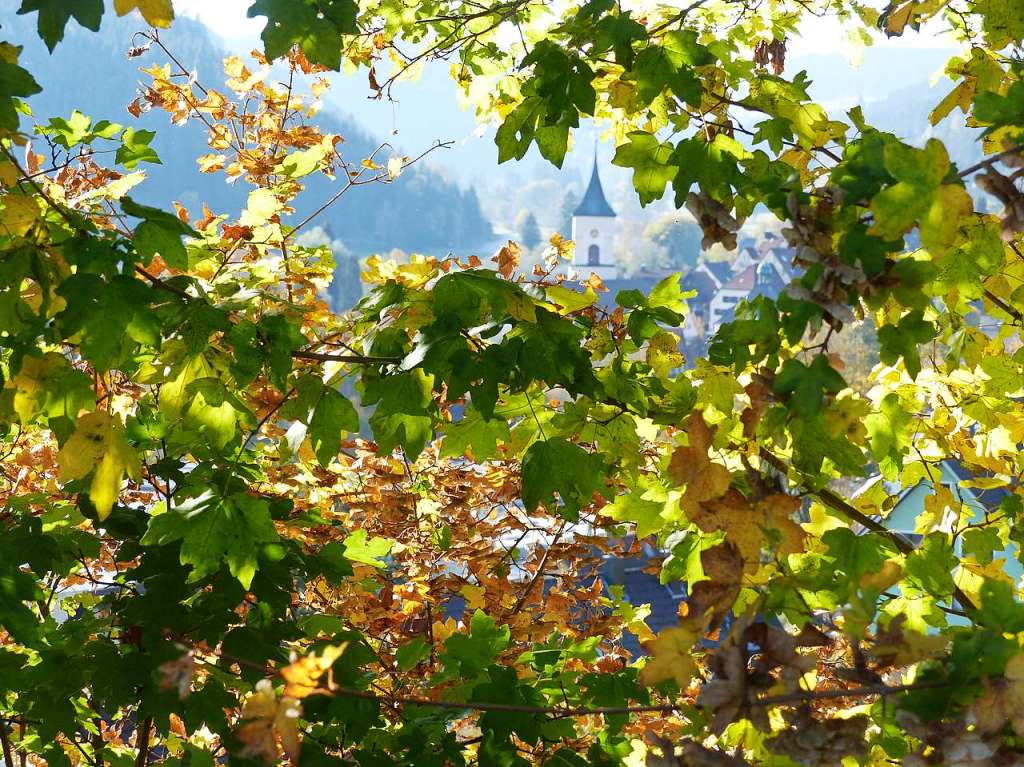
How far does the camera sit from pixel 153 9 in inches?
51.9

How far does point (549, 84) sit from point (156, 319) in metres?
0.84

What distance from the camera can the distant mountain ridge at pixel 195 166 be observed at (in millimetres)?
56156

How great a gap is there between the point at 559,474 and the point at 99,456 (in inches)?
29.8

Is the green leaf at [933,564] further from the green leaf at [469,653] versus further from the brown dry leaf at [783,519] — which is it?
the green leaf at [469,653]

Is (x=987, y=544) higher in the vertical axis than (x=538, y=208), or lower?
lower

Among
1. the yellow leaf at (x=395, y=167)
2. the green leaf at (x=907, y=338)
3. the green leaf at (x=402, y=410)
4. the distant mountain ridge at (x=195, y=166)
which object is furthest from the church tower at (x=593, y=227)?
the green leaf at (x=907, y=338)

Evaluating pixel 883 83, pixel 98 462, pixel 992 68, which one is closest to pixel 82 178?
pixel 98 462

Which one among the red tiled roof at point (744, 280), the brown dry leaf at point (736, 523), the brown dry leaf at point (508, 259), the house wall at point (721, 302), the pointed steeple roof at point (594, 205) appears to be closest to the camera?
the brown dry leaf at point (736, 523)

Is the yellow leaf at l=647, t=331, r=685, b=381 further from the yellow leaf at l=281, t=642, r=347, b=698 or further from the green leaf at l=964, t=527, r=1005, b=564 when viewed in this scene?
the yellow leaf at l=281, t=642, r=347, b=698

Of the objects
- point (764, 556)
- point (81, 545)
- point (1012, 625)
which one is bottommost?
point (1012, 625)

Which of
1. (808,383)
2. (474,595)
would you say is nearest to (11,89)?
(808,383)

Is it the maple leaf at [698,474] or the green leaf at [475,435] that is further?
the green leaf at [475,435]

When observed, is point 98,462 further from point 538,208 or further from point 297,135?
point 538,208

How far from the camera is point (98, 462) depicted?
4.86 feet
